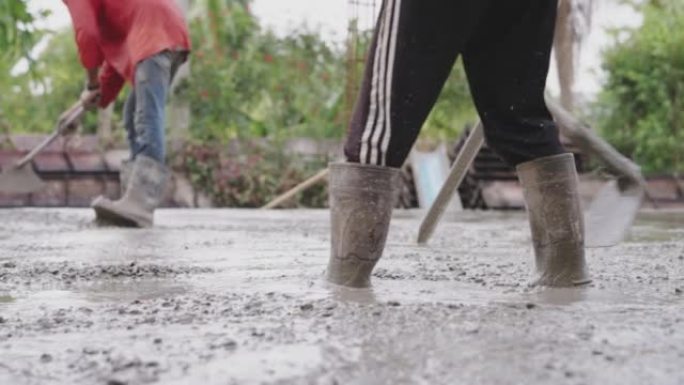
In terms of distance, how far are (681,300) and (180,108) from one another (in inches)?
388

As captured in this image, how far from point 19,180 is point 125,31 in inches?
119

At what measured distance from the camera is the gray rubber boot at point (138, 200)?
5059 millimetres

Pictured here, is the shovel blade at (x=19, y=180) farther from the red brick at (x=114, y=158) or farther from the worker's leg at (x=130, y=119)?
the worker's leg at (x=130, y=119)

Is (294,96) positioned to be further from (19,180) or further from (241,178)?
(19,180)

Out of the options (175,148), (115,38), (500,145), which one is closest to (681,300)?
(500,145)

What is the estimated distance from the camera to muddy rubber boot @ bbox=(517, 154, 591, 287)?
2.37 m

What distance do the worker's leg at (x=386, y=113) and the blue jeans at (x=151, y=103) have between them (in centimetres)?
306

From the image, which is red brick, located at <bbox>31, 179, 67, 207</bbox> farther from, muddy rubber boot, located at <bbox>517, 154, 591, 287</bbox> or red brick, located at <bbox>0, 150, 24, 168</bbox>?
muddy rubber boot, located at <bbox>517, 154, 591, 287</bbox>

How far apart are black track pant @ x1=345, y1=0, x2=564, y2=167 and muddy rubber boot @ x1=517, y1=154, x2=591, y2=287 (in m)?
0.04

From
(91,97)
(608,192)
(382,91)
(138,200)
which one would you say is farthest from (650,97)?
(382,91)

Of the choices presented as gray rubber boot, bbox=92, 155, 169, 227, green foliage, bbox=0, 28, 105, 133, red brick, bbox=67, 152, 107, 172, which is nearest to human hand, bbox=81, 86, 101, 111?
gray rubber boot, bbox=92, 155, 169, 227

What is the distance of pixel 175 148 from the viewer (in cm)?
1080

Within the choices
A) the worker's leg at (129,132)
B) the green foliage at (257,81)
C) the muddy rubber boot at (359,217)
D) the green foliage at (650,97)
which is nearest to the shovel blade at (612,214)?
the muddy rubber boot at (359,217)

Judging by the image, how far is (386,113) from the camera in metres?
2.22
